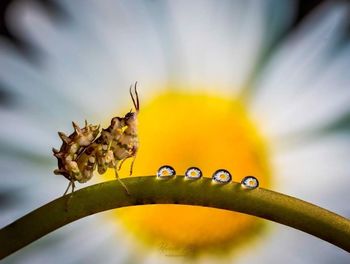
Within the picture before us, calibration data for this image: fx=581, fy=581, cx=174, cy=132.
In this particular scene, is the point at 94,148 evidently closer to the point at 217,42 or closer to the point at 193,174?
the point at 193,174

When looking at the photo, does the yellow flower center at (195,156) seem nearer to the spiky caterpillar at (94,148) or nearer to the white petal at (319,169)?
the white petal at (319,169)

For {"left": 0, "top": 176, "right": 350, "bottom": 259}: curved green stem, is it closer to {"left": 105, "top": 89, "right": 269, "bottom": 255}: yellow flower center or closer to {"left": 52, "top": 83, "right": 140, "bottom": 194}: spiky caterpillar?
{"left": 52, "top": 83, "right": 140, "bottom": 194}: spiky caterpillar

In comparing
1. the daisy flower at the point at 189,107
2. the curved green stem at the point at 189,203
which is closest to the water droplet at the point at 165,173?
the curved green stem at the point at 189,203

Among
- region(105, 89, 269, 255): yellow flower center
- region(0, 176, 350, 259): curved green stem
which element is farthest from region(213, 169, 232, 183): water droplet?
region(105, 89, 269, 255): yellow flower center

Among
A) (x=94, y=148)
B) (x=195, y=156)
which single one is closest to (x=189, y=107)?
(x=195, y=156)

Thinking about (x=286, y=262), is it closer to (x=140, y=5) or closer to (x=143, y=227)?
(x=143, y=227)

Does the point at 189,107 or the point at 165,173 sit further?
the point at 189,107
